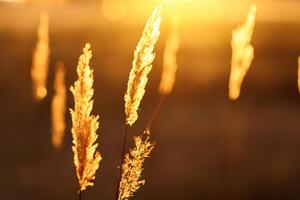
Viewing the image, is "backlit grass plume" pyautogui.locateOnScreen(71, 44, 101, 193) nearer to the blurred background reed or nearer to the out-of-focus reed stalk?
the out-of-focus reed stalk

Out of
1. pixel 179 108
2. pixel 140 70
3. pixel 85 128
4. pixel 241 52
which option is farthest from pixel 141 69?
pixel 179 108

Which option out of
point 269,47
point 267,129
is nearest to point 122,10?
point 269,47

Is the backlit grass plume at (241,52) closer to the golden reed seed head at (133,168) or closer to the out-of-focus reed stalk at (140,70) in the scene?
the out-of-focus reed stalk at (140,70)

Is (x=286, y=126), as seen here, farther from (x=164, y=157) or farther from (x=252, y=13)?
(x=252, y=13)

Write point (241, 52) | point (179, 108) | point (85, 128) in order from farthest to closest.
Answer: point (179, 108) < point (241, 52) < point (85, 128)

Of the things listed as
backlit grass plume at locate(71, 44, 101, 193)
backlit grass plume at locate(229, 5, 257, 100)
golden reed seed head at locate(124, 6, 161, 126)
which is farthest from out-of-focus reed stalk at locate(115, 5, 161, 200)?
backlit grass plume at locate(229, 5, 257, 100)

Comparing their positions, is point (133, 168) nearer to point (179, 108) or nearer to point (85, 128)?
point (85, 128)
